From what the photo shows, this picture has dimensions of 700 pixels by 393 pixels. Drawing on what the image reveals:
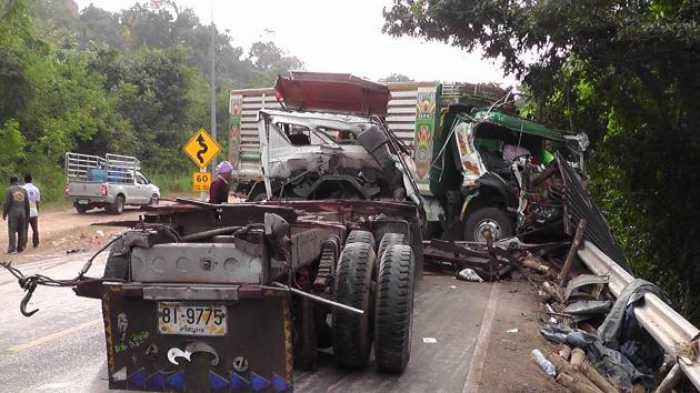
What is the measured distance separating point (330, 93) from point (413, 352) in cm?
520

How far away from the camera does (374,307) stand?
185 inches

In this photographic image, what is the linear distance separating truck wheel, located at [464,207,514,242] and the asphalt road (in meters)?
1.99

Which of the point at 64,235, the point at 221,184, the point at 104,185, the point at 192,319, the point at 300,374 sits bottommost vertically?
the point at 64,235

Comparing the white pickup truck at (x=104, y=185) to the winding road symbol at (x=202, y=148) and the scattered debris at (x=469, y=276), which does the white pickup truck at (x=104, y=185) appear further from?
the scattered debris at (x=469, y=276)

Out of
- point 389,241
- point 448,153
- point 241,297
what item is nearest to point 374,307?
point 389,241

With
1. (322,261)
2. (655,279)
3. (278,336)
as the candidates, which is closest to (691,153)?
(655,279)

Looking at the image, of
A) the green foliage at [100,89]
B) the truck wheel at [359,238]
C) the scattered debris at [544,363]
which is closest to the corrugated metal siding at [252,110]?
the truck wheel at [359,238]

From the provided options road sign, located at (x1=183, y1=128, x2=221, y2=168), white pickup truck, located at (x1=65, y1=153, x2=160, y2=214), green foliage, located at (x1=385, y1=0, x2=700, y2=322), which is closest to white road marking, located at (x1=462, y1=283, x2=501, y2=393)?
green foliage, located at (x1=385, y1=0, x2=700, y2=322)

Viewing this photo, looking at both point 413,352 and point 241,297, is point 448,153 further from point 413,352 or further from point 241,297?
point 241,297

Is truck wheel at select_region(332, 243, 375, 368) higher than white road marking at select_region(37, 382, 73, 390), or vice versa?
truck wheel at select_region(332, 243, 375, 368)

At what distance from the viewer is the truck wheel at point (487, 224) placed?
1025 centimetres

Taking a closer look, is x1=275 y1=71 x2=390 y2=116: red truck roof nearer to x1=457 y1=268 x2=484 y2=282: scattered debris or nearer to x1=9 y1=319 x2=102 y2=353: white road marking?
x1=457 y1=268 x2=484 y2=282: scattered debris

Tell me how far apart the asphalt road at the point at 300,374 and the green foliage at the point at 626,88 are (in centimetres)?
342

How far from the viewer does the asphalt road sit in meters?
4.65
